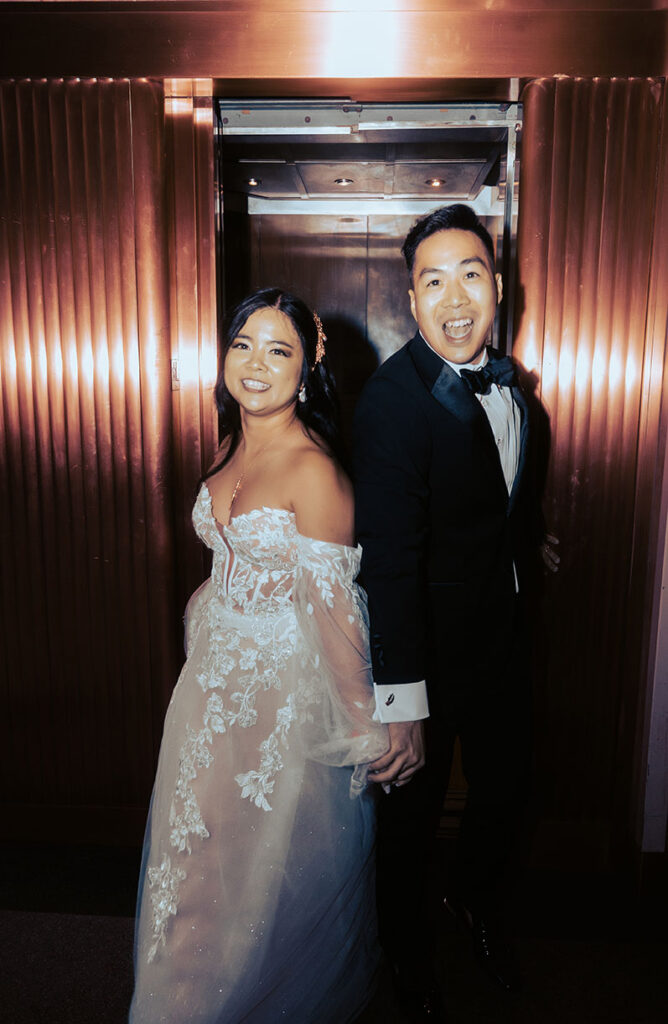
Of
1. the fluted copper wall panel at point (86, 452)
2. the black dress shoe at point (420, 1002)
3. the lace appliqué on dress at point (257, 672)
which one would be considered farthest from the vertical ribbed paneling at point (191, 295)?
the black dress shoe at point (420, 1002)

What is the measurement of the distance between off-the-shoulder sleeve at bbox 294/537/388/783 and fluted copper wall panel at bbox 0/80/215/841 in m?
0.97

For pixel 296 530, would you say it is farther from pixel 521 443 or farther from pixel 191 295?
pixel 191 295

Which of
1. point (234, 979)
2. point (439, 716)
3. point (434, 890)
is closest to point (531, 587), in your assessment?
point (439, 716)

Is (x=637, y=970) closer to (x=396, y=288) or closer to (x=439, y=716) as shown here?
(x=439, y=716)

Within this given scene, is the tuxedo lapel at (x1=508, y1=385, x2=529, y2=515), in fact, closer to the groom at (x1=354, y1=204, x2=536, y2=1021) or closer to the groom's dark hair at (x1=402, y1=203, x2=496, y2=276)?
the groom at (x1=354, y1=204, x2=536, y2=1021)

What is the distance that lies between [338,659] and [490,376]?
0.77 metres

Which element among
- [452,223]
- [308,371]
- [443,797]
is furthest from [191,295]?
[443,797]

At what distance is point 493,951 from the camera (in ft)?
6.30

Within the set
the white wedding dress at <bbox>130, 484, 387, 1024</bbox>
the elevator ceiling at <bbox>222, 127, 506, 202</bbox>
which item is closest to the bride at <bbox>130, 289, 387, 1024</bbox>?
the white wedding dress at <bbox>130, 484, 387, 1024</bbox>

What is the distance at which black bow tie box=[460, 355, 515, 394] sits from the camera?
1.68 meters

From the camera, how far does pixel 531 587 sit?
234 cm

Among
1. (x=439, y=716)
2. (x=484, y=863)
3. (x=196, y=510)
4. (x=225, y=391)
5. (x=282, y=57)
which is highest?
(x=282, y=57)

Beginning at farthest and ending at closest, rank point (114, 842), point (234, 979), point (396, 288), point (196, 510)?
1. point (396, 288)
2. point (114, 842)
3. point (196, 510)
4. point (234, 979)

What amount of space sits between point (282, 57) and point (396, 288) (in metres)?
1.81
